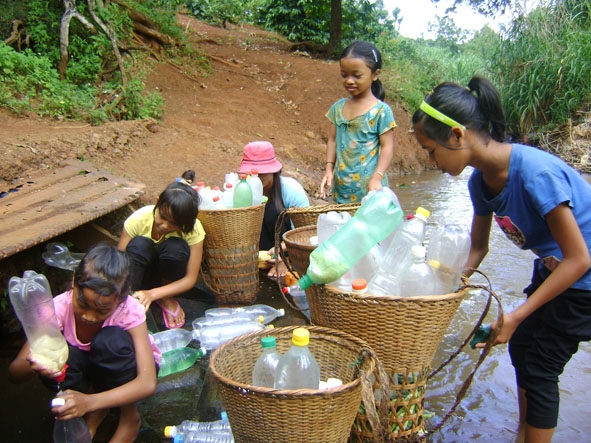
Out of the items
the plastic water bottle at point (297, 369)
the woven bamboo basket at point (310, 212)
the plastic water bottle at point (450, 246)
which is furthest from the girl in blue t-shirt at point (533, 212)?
the woven bamboo basket at point (310, 212)

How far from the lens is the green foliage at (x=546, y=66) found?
9.41m

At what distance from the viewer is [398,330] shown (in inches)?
70.4

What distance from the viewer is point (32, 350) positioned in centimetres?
176

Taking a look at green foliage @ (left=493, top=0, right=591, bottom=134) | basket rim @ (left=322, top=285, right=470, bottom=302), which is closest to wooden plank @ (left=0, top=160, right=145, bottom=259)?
basket rim @ (left=322, top=285, right=470, bottom=302)

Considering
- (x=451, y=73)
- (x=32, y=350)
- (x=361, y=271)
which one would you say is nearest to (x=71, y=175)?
(x=32, y=350)

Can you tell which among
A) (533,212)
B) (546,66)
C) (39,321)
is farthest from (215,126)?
(546,66)

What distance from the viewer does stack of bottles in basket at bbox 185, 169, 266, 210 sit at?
3225 mm

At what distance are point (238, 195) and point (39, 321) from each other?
1.62 meters

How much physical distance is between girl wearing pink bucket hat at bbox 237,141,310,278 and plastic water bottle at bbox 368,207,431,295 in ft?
4.73

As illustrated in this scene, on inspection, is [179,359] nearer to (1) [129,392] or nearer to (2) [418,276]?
(1) [129,392]

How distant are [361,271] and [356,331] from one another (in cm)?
30

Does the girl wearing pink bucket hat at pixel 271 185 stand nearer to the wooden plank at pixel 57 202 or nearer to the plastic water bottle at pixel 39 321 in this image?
the wooden plank at pixel 57 202

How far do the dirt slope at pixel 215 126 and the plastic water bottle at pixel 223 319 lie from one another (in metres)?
1.44

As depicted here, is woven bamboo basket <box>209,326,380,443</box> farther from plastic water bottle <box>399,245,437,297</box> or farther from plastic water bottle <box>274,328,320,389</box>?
plastic water bottle <box>399,245,437,297</box>
